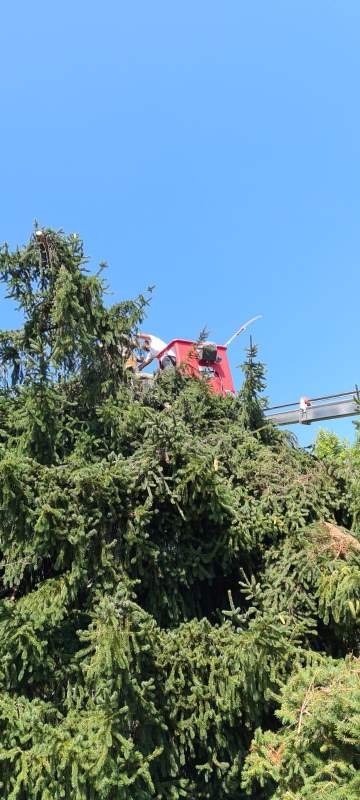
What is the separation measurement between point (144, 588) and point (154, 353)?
713cm

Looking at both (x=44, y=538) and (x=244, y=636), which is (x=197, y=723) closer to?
(x=244, y=636)

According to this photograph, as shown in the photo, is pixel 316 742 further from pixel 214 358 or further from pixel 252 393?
pixel 214 358

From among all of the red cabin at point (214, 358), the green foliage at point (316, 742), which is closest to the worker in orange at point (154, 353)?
the red cabin at point (214, 358)

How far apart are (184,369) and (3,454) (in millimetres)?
3381

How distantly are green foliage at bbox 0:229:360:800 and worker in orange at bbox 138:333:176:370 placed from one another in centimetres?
73

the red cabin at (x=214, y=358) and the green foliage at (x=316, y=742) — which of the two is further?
the red cabin at (x=214, y=358)

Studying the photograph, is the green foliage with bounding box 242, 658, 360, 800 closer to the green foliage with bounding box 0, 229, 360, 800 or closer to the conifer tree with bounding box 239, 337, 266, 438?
the green foliage with bounding box 0, 229, 360, 800

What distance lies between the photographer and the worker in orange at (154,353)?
24.6 feet

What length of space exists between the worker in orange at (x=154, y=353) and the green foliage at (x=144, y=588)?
73 centimetres

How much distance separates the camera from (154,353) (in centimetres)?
1230

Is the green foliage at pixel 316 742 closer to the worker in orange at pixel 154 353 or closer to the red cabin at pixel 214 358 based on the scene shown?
the worker in orange at pixel 154 353

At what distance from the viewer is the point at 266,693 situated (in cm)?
466

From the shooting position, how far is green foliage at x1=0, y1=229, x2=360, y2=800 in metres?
4.21

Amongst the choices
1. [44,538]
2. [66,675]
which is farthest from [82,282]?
[66,675]
